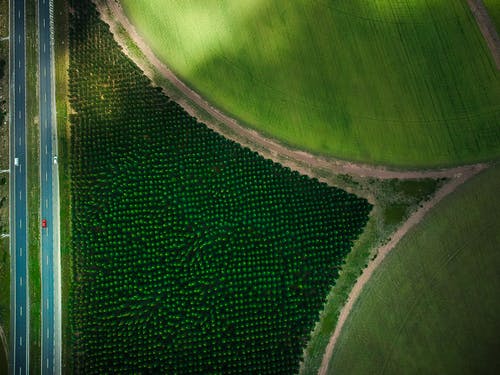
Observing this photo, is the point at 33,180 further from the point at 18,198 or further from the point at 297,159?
the point at 297,159

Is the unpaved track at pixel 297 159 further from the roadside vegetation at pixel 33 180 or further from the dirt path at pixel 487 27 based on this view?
the dirt path at pixel 487 27

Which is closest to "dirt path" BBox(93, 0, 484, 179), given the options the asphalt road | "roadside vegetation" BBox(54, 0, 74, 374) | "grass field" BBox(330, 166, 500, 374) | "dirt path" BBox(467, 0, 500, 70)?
"roadside vegetation" BBox(54, 0, 74, 374)

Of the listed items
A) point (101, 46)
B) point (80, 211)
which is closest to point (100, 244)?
point (80, 211)

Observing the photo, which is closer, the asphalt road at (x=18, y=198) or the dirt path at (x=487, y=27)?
the asphalt road at (x=18, y=198)

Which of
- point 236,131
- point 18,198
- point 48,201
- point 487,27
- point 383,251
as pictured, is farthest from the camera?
point 487,27

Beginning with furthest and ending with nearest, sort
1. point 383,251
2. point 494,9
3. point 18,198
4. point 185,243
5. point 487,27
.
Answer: point 494,9 < point 487,27 < point 18,198 < point 383,251 < point 185,243

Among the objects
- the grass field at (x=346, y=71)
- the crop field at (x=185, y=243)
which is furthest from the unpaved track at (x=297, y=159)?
the crop field at (x=185, y=243)

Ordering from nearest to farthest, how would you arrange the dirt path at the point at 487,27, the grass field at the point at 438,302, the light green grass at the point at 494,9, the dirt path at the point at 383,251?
1. the grass field at the point at 438,302
2. the dirt path at the point at 383,251
3. the dirt path at the point at 487,27
4. the light green grass at the point at 494,9

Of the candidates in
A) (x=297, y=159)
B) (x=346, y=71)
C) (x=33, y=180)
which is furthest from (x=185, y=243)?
(x=346, y=71)
